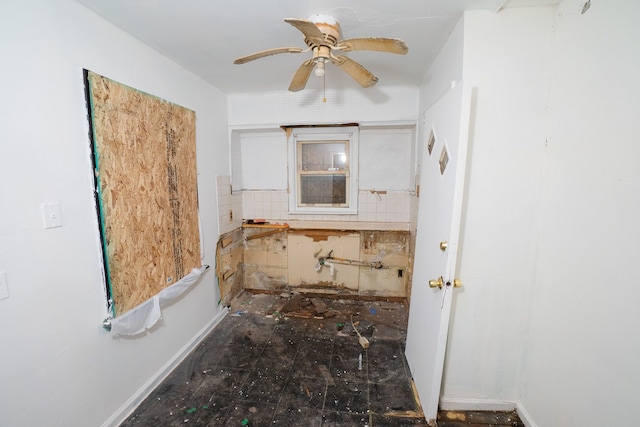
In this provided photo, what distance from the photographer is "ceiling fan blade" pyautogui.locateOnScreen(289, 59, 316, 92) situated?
153cm

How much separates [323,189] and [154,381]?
95.9 inches

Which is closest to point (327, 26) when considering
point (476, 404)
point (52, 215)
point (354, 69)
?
point (354, 69)

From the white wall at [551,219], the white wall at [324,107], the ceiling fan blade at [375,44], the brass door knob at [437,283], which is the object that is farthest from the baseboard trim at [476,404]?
the white wall at [324,107]

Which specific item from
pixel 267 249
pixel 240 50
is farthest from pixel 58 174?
pixel 267 249

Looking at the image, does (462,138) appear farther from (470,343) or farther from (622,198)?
(470,343)

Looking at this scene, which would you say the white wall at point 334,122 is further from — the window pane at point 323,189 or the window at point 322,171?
the window pane at point 323,189

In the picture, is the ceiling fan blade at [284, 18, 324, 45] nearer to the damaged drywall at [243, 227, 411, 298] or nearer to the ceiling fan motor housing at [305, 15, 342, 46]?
the ceiling fan motor housing at [305, 15, 342, 46]

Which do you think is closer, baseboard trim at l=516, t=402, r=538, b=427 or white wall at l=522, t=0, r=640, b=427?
white wall at l=522, t=0, r=640, b=427

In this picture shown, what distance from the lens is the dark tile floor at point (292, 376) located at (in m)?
1.65

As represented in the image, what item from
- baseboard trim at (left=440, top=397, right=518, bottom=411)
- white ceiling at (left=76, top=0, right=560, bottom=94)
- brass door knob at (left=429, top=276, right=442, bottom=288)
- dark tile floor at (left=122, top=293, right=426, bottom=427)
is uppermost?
white ceiling at (left=76, top=0, right=560, bottom=94)

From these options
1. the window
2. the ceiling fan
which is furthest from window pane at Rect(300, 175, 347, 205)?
the ceiling fan

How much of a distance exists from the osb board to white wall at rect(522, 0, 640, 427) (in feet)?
7.92

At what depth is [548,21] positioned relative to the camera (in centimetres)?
137

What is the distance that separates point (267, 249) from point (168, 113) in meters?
1.93
